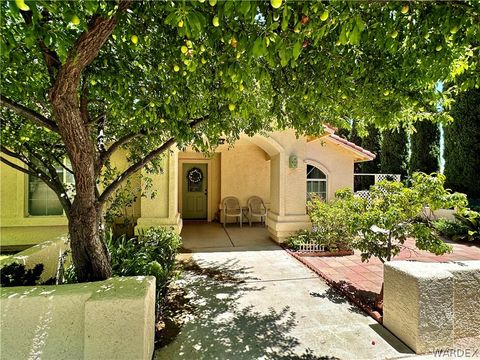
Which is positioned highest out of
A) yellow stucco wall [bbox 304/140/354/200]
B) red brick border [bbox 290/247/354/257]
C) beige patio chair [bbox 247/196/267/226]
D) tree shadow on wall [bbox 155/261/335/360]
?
yellow stucco wall [bbox 304/140/354/200]

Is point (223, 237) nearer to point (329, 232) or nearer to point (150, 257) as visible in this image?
point (329, 232)

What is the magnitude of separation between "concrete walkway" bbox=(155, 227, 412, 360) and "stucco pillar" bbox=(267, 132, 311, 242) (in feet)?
7.39

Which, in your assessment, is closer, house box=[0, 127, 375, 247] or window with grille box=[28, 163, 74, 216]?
house box=[0, 127, 375, 247]

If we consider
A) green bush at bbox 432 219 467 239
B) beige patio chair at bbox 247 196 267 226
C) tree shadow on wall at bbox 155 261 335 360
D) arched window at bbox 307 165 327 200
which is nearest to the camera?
tree shadow on wall at bbox 155 261 335 360

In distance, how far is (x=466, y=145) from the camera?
11797mm

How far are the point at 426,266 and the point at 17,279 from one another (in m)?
5.69

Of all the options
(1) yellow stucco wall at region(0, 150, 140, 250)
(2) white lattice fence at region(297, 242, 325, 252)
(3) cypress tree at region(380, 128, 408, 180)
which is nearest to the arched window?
(2) white lattice fence at region(297, 242, 325, 252)

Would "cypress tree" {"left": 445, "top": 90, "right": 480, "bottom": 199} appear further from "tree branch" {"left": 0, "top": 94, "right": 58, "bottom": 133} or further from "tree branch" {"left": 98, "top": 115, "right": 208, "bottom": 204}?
"tree branch" {"left": 0, "top": 94, "right": 58, "bottom": 133}

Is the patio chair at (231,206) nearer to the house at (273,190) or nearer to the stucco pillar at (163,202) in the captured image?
the house at (273,190)

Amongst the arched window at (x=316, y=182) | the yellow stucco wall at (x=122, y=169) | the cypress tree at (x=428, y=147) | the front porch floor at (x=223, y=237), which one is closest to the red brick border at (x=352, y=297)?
the front porch floor at (x=223, y=237)

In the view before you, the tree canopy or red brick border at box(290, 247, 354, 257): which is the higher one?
the tree canopy

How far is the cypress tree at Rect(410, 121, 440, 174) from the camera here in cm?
1539

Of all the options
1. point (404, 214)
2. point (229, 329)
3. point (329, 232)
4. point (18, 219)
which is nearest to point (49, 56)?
point (229, 329)

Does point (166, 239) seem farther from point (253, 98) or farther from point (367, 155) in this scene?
point (367, 155)
